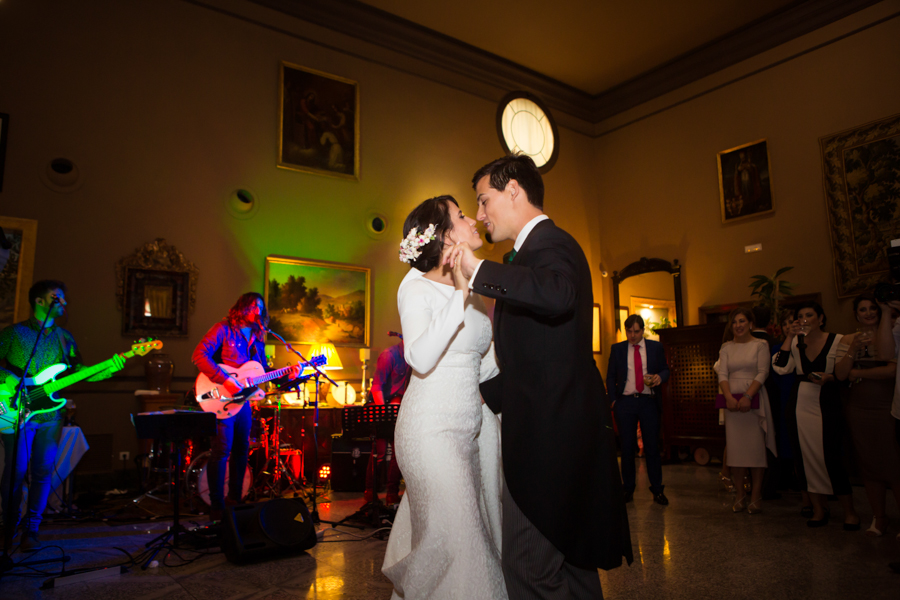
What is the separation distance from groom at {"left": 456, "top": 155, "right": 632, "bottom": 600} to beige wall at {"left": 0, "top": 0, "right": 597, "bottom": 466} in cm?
649

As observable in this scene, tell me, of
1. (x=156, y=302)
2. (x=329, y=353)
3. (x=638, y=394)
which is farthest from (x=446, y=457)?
(x=156, y=302)

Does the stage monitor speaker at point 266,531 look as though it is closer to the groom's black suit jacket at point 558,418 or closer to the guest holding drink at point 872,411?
the groom's black suit jacket at point 558,418

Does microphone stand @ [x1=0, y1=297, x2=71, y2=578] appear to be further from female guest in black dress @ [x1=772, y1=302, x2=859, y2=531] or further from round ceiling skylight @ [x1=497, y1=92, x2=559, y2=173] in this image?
round ceiling skylight @ [x1=497, y1=92, x2=559, y2=173]

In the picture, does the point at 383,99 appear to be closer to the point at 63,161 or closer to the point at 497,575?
the point at 63,161

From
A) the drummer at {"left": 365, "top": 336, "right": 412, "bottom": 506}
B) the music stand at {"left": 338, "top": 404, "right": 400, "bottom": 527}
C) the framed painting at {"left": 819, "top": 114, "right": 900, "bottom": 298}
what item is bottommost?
the music stand at {"left": 338, "top": 404, "right": 400, "bottom": 527}

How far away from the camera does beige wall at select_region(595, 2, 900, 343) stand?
27.3ft

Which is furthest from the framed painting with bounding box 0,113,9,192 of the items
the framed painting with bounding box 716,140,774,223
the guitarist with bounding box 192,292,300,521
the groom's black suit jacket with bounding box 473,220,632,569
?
the framed painting with bounding box 716,140,774,223

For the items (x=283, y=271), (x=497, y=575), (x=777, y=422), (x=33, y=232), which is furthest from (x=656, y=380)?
(x=33, y=232)

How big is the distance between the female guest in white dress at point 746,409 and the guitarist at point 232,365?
4.32 metres

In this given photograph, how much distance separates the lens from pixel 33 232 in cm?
651

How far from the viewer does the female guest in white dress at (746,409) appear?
197 inches

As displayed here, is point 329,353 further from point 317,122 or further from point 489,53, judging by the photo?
point 489,53

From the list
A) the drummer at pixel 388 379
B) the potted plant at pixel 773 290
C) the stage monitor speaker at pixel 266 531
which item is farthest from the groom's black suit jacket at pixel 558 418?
the potted plant at pixel 773 290

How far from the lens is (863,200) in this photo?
26.7 ft
